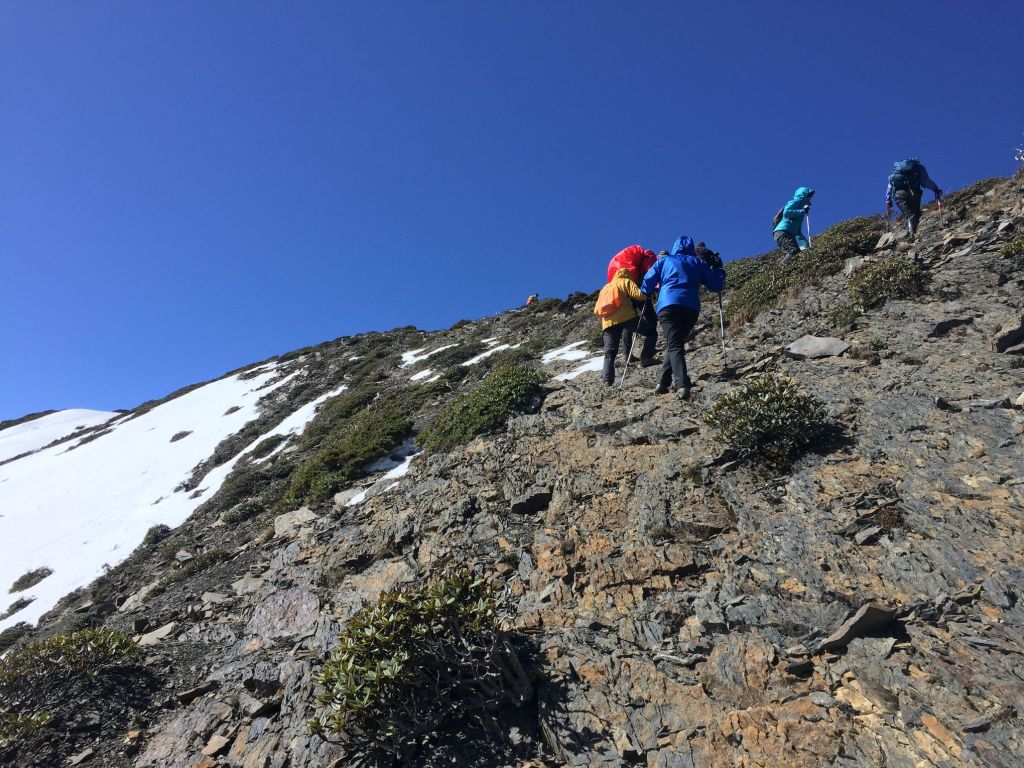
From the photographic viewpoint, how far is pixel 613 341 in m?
11.0

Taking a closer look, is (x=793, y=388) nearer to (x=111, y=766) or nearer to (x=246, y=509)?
(x=111, y=766)

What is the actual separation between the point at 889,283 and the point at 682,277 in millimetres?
4362

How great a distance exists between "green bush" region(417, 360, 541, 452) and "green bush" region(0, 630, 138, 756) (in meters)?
6.09

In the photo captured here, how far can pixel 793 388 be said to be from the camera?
703 cm

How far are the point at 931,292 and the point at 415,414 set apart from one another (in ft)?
41.2

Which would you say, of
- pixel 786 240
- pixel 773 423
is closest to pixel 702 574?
pixel 773 423

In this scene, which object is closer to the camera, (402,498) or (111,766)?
(111,766)

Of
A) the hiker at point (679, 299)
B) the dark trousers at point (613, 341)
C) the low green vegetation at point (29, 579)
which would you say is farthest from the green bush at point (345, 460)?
the low green vegetation at point (29, 579)

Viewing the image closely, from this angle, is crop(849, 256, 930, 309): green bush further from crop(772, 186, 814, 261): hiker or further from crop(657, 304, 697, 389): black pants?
crop(772, 186, 814, 261): hiker

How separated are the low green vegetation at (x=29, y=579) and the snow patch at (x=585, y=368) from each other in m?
15.8

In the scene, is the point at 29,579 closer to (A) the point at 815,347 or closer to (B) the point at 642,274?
(B) the point at 642,274

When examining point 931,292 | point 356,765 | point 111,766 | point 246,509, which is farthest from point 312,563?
point 931,292

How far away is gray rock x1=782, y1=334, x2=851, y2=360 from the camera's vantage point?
28.5 feet

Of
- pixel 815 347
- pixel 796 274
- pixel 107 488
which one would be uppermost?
pixel 796 274
